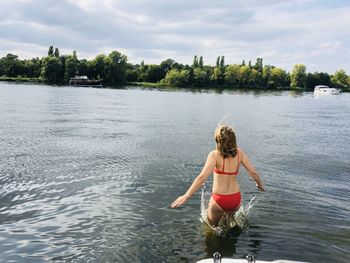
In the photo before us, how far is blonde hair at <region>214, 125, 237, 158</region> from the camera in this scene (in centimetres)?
838

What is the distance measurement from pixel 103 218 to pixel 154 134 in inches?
712

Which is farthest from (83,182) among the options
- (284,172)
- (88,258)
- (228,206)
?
(284,172)

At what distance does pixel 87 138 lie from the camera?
86.4ft

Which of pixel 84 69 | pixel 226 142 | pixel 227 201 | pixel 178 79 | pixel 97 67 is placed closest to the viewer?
pixel 226 142

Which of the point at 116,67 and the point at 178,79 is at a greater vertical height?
the point at 116,67

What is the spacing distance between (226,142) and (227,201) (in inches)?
57.6

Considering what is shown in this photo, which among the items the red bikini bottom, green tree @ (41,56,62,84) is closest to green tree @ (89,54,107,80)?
green tree @ (41,56,62,84)

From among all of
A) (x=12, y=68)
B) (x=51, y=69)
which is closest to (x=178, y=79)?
(x=51, y=69)

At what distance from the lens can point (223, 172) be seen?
866 centimetres

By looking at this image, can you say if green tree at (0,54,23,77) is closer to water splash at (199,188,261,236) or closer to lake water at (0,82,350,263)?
lake water at (0,82,350,263)

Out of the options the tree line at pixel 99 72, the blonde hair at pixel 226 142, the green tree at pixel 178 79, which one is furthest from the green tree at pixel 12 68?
the blonde hair at pixel 226 142

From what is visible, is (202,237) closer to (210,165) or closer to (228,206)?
(228,206)

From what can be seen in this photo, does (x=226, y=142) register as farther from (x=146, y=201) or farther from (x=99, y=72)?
(x=99, y=72)

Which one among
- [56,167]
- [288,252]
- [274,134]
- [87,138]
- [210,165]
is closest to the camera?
[210,165]
